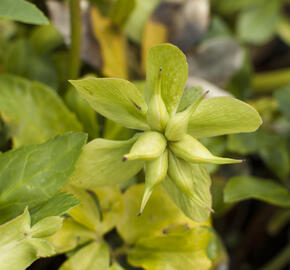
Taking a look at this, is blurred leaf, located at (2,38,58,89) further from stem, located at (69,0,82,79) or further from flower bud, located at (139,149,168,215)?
flower bud, located at (139,149,168,215)

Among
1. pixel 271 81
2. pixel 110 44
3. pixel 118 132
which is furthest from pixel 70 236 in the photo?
pixel 271 81

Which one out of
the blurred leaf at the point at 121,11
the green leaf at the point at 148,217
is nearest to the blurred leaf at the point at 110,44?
the blurred leaf at the point at 121,11

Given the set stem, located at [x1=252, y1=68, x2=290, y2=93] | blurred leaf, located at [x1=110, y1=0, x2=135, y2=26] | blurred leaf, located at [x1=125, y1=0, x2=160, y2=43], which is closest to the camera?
blurred leaf, located at [x1=110, y1=0, x2=135, y2=26]

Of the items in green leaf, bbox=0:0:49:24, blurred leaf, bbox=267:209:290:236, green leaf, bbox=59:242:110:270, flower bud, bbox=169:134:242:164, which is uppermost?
green leaf, bbox=0:0:49:24

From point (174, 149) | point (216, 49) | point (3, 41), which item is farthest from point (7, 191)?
point (216, 49)

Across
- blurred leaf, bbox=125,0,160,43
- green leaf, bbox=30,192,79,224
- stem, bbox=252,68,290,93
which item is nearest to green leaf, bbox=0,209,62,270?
green leaf, bbox=30,192,79,224

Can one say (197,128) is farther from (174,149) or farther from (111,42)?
(111,42)
